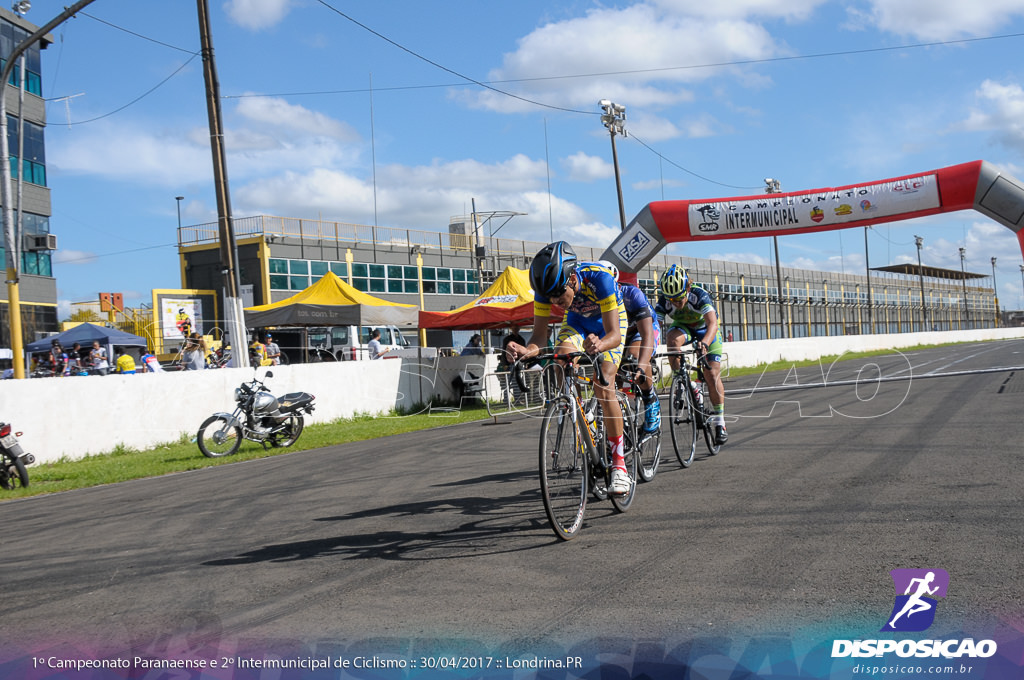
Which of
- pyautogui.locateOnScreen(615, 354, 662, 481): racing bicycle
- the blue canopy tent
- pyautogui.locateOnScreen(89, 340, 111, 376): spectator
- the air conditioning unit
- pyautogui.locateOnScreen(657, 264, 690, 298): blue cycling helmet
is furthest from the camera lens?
the blue canopy tent

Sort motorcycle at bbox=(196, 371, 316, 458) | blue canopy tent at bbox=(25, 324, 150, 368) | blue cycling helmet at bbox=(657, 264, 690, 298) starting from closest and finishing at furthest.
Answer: blue cycling helmet at bbox=(657, 264, 690, 298) < motorcycle at bbox=(196, 371, 316, 458) < blue canopy tent at bbox=(25, 324, 150, 368)

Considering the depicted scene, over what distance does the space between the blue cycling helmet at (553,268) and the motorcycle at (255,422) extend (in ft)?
29.0

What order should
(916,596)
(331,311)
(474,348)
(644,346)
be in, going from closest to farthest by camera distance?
(916,596) < (644,346) < (331,311) < (474,348)

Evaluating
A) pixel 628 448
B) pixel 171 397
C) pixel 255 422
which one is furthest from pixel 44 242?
pixel 628 448

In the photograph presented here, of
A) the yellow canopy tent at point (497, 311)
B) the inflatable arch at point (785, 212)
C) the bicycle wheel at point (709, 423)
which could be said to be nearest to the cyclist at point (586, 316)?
the bicycle wheel at point (709, 423)

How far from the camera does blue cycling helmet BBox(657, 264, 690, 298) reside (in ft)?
27.6

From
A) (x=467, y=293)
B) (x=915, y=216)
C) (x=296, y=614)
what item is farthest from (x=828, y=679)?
(x=467, y=293)

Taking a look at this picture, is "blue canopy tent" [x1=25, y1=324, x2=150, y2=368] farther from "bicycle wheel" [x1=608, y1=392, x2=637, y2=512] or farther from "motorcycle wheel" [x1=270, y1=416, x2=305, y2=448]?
"bicycle wheel" [x1=608, y1=392, x2=637, y2=512]

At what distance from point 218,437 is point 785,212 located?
11787 mm

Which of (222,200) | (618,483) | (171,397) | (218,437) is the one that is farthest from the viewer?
(222,200)

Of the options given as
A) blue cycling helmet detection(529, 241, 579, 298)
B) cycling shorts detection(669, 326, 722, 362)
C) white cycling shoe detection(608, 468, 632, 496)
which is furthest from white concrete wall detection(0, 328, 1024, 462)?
white cycling shoe detection(608, 468, 632, 496)

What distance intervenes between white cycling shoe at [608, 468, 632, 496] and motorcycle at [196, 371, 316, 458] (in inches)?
342

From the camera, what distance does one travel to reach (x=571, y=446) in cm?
538

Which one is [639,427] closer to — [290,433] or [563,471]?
[563,471]
